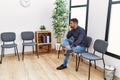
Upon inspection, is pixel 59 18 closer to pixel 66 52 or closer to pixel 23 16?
pixel 23 16

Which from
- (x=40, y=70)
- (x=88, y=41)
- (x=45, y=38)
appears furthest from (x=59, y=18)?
(x=40, y=70)

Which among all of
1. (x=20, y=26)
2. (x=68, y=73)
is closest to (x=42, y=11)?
(x=20, y=26)

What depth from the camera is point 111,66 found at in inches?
121

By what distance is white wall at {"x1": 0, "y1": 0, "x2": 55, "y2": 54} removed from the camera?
14.2 feet

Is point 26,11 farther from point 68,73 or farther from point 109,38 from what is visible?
point 109,38

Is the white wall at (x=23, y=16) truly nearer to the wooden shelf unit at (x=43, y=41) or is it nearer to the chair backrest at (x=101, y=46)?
the wooden shelf unit at (x=43, y=41)

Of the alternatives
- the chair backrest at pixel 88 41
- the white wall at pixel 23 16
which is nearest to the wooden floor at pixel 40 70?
the chair backrest at pixel 88 41

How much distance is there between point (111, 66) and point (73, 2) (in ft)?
8.62

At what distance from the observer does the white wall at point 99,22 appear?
3186 millimetres

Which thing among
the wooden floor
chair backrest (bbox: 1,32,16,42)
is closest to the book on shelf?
the wooden floor

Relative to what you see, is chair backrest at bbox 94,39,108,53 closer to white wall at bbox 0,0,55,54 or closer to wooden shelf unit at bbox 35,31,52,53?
wooden shelf unit at bbox 35,31,52,53

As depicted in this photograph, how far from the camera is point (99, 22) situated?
346 cm

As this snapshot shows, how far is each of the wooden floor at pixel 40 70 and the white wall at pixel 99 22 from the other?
42 cm

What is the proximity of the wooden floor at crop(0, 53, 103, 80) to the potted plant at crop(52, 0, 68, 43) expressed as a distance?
36.6 inches
